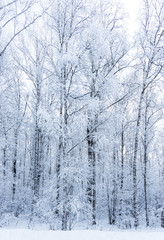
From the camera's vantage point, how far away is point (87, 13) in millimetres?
7977

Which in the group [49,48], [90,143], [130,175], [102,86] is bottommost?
[130,175]

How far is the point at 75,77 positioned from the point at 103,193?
1334cm

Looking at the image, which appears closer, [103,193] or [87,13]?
[87,13]

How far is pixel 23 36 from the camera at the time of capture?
1241 cm

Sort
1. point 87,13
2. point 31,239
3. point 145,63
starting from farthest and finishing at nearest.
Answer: point 145,63 → point 87,13 → point 31,239

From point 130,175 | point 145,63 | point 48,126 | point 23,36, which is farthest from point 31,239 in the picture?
point 130,175

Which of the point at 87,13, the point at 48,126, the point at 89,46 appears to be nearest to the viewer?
the point at 48,126

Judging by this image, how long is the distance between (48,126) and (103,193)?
13.4 m

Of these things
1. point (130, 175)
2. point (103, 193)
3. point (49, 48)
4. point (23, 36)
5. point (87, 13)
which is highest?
point (23, 36)

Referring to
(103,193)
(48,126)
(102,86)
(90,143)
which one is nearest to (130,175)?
(103,193)

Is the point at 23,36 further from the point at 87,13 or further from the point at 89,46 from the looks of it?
the point at 89,46

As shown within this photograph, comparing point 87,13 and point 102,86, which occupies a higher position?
point 87,13

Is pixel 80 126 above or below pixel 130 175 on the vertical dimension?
above

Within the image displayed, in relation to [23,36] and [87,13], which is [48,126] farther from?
[23,36]
